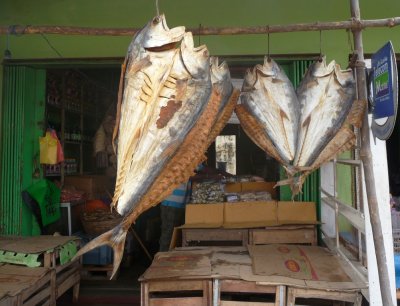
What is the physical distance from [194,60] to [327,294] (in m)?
2.20

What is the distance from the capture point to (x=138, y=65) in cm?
191

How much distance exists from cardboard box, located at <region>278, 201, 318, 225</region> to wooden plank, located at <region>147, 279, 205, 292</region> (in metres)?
1.50

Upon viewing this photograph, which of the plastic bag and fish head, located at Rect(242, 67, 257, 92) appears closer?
fish head, located at Rect(242, 67, 257, 92)

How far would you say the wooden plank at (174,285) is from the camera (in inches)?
122

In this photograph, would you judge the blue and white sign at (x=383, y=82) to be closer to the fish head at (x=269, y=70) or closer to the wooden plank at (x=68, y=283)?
the fish head at (x=269, y=70)

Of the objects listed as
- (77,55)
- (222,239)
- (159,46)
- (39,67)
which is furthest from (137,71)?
(39,67)

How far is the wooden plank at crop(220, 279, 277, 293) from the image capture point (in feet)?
9.84

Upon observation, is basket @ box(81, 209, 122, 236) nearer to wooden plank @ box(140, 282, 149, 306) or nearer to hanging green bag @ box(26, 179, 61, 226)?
hanging green bag @ box(26, 179, 61, 226)

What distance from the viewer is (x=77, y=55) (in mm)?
4668

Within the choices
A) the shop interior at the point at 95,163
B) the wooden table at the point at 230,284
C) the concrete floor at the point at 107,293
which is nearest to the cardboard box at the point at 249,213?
the shop interior at the point at 95,163

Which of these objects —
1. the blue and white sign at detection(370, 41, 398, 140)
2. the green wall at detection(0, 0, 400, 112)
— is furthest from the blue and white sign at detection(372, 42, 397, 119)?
the green wall at detection(0, 0, 400, 112)

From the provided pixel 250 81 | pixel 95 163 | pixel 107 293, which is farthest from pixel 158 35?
pixel 95 163

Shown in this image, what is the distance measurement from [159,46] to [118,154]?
65 cm

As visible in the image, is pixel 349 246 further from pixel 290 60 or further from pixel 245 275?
pixel 290 60
